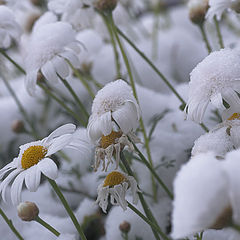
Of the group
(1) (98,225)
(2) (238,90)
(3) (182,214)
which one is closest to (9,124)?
(1) (98,225)

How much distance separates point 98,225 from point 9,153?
0.29 metres

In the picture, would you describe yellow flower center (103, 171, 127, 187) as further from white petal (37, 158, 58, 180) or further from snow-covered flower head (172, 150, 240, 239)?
snow-covered flower head (172, 150, 240, 239)

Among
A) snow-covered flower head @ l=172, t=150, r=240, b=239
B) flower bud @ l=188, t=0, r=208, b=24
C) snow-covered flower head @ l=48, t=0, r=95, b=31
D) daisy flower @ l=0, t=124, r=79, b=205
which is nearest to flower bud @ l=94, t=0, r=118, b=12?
snow-covered flower head @ l=48, t=0, r=95, b=31

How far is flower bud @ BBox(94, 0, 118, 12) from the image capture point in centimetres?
63

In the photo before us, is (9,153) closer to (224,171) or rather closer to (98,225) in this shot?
(98,225)

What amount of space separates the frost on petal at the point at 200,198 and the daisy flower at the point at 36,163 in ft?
0.60

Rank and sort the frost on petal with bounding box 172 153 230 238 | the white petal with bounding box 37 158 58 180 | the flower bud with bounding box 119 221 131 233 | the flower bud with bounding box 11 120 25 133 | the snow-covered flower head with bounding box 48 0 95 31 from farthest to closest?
1. the flower bud with bounding box 11 120 25 133
2. the snow-covered flower head with bounding box 48 0 95 31
3. the flower bud with bounding box 119 221 131 233
4. the white petal with bounding box 37 158 58 180
5. the frost on petal with bounding box 172 153 230 238

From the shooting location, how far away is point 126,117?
45cm

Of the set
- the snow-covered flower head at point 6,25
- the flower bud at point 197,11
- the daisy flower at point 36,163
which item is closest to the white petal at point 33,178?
the daisy flower at point 36,163

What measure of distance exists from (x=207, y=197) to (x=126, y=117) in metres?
0.21

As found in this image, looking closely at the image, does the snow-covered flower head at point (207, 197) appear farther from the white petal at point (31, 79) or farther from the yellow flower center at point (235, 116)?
the white petal at point (31, 79)

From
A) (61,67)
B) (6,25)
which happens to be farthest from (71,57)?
(6,25)

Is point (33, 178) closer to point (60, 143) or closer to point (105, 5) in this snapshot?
point (60, 143)

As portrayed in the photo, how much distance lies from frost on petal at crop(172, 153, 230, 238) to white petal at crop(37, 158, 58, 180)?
Result: 6.9 inches
